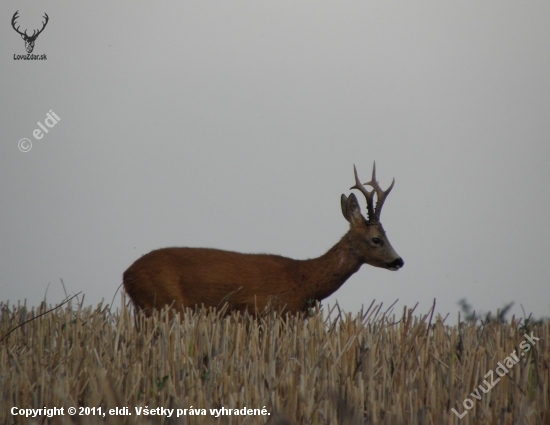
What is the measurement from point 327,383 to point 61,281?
269cm

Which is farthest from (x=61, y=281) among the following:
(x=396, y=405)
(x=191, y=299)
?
(x=396, y=405)

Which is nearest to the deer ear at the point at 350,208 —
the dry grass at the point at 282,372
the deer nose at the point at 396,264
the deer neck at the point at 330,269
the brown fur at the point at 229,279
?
the deer neck at the point at 330,269

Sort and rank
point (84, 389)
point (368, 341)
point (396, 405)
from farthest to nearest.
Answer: point (368, 341) → point (84, 389) → point (396, 405)

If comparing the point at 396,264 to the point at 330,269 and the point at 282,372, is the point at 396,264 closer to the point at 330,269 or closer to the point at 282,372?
the point at 330,269

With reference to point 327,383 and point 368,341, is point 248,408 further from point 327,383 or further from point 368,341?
point 368,341

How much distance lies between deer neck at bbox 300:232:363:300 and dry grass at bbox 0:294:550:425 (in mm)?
2587

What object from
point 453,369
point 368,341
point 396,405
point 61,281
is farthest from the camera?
point 61,281

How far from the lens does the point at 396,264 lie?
26.9ft

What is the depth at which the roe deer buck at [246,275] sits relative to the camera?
24.1 feet

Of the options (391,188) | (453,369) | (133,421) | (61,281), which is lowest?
(133,421)

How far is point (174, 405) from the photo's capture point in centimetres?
316

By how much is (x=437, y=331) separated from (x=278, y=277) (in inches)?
114

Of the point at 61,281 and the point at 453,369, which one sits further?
the point at 61,281

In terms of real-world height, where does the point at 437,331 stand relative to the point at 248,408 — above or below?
above
